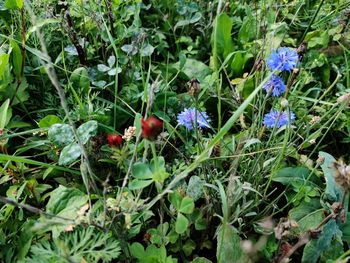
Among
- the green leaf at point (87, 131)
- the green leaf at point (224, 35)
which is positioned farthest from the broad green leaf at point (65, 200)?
the green leaf at point (224, 35)

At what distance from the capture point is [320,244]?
111 cm

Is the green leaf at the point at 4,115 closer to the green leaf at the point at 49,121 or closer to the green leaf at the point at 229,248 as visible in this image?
the green leaf at the point at 49,121

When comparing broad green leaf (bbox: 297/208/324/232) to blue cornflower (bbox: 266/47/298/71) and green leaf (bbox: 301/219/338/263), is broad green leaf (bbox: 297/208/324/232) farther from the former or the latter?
blue cornflower (bbox: 266/47/298/71)

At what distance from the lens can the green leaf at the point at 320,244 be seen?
1.09 meters

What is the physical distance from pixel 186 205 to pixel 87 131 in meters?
0.37

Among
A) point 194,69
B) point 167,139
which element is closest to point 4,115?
point 167,139

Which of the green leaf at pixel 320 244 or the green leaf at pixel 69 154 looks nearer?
the green leaf at pixel 320 244

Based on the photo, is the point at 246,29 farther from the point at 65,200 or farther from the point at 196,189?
the point at 65,200

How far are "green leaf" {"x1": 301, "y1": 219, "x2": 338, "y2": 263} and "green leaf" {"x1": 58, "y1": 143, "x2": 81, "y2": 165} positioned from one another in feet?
2.07

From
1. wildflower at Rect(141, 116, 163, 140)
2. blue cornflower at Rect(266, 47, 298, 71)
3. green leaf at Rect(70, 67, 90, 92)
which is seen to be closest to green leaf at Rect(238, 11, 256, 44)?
blue cornflower at Rect(266, 47, 298, 71)

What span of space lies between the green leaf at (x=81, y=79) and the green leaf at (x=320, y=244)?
849 millimetres

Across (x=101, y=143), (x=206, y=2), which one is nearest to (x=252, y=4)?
(x=206, y=2)

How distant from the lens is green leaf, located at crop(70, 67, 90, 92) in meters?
1.53

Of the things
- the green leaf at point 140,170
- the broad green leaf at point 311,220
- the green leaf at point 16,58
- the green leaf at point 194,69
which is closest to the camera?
the green leaf at point 140,170
